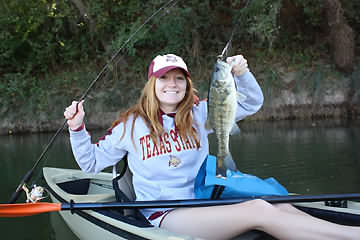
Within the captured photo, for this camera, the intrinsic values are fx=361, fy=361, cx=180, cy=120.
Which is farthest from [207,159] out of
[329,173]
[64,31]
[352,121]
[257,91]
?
[64,31]

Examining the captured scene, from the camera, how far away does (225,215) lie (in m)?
2.17

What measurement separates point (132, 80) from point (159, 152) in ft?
37.0

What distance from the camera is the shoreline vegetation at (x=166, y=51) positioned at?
37.9 ft

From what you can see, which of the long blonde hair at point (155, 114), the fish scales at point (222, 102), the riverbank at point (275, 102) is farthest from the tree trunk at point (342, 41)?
the fish scales at point (222, 102)

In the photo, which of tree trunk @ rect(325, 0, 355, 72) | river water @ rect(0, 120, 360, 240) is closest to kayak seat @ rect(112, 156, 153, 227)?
river water @ rect(0, 120, 360, 240)

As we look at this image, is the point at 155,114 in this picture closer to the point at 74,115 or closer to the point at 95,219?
the point at 74,115

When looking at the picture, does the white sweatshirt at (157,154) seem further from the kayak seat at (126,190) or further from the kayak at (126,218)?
the kayak at (126,218)

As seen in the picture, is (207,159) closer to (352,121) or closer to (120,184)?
(120,184)

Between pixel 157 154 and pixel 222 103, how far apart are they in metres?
0.72

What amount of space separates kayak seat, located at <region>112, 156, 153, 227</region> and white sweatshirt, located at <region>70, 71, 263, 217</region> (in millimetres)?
79

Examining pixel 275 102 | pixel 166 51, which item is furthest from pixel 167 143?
pixel 166 51

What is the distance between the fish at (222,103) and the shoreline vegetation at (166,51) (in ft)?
31.7

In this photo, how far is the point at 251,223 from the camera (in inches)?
84.0

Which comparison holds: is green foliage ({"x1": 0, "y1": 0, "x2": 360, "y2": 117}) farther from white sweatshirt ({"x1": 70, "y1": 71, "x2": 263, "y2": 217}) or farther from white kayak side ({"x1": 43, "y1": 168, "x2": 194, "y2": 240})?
white sweatshirt ({"x1": 70, "y1": 71, "x2": 263, "y2": 217})
